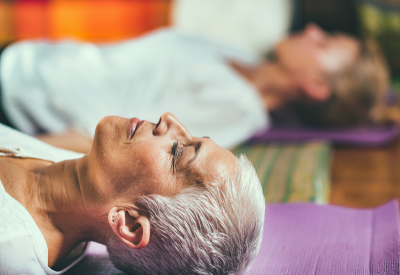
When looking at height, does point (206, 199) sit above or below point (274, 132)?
above

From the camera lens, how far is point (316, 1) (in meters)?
2.98

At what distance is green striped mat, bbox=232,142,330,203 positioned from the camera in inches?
55.9

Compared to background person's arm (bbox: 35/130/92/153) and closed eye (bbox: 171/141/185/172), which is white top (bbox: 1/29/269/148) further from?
closed eye (bbox: 171/141/185/172)

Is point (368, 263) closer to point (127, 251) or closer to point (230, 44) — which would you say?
point (127, 251)

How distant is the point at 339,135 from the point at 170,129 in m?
1.51

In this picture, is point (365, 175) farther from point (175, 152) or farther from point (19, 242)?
point (19, 242)

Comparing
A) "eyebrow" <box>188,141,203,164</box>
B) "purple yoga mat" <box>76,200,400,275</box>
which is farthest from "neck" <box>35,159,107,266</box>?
"eyebrow" <box>188,141,203,164</box>

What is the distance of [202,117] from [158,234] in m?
1.13

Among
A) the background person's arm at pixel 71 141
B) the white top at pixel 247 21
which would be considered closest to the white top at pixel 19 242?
the background person's arm at pixel 71 141

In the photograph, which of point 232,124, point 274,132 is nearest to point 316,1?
point 274,132

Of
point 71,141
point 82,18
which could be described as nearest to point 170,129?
point 71,141

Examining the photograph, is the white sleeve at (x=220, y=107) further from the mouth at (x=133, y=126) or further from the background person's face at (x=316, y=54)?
the mouth at (x=133, y=126)

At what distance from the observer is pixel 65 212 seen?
88cm

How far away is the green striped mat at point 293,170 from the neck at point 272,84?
305mm
